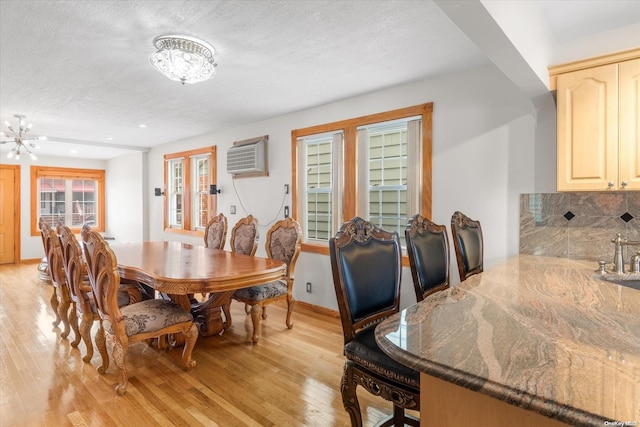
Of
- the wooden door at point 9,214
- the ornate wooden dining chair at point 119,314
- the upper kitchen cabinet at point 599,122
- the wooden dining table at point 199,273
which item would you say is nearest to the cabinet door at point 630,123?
the upper kitchen cabinet at point 599,122

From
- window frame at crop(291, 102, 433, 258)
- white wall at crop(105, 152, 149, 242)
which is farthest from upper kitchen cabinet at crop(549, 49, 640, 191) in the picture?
white wall at crop(105, 152, 149, 242)

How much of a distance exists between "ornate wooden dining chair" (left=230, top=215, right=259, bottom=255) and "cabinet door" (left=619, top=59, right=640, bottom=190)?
3176 mm

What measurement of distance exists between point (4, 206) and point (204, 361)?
7.45 meters

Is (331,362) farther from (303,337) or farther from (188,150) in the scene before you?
(188,150)

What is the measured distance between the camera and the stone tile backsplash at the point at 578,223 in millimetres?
2273

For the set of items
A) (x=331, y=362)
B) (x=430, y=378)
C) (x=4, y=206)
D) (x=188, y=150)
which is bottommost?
(x=331, y=362)

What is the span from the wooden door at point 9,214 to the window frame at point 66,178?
27 cm

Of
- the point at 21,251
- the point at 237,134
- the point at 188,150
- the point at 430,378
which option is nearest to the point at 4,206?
the point at 21,251

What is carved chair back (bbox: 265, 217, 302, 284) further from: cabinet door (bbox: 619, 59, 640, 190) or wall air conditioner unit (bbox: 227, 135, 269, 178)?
cabinet door (bbox: 619, 59, 640, 190)

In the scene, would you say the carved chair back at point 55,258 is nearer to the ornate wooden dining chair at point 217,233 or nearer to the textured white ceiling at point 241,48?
the textured white ceiling at point 241,48

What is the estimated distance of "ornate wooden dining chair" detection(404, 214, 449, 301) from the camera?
183cm

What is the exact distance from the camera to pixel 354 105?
3664 millimetres

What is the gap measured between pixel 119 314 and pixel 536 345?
2360 mm

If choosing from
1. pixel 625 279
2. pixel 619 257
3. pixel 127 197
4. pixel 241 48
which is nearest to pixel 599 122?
pixel 619 257
